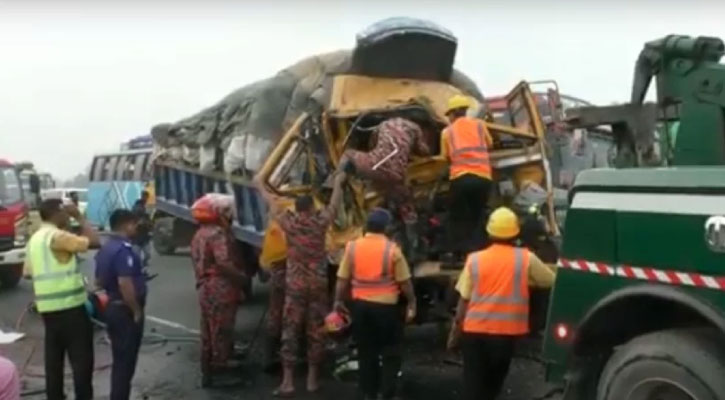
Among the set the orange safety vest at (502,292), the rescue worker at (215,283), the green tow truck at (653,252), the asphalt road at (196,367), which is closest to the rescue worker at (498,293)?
the orange safety vest at (502,292)

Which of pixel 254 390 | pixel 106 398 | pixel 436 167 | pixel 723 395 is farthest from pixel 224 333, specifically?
pixel 723 395

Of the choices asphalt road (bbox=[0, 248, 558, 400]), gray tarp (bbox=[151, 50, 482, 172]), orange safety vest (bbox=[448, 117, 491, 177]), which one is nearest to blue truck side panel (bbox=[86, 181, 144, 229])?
asphalt road (bbox=[0, 248, 558, 400])

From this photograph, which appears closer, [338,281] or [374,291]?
[374,291]

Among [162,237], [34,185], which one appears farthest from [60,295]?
[162,237]

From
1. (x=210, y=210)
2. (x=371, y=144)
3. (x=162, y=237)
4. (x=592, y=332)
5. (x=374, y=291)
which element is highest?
(x=371, y=144)

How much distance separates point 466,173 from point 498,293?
2012mm

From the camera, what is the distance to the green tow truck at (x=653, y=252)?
13.2 ft

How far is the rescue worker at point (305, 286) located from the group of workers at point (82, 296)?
1235 millimetres

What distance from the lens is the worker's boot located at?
866cm

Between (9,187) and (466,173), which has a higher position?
(466,173)

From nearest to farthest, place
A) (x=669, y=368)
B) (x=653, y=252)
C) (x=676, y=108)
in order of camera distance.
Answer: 1. (x=669, y=368)
2. (x=653, y=252)
3. (x=676, y=108)

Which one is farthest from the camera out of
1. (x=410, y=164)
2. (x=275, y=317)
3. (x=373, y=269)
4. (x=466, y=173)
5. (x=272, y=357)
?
(x=272, y=357)

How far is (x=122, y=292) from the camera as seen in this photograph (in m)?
6.70

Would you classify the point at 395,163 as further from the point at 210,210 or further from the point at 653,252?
the point at 653,252
